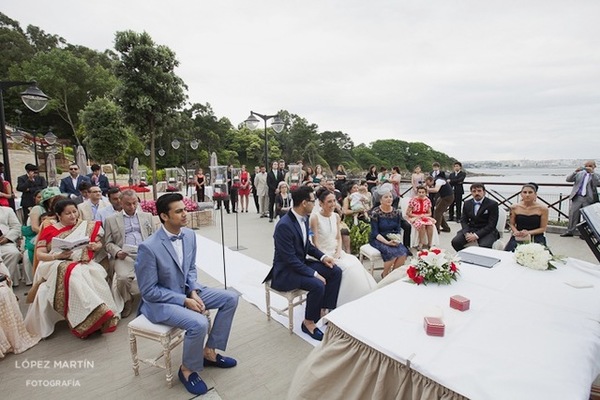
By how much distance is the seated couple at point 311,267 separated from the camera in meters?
2.76

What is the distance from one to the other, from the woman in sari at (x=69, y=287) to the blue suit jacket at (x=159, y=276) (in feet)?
2.92

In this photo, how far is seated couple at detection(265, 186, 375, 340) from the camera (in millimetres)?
2764

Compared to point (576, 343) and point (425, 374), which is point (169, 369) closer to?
point (425, 374)

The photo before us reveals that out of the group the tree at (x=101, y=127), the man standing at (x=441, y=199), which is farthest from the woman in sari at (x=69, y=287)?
the tree at (x=101, y=127)

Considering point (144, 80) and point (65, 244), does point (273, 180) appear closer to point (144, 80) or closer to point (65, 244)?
point (144, 80)

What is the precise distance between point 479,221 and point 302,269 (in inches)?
122

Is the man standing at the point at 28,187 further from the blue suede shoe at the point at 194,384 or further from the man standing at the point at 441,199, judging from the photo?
the man standing at the point at 441,199

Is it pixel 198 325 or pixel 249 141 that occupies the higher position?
pixel 249 141

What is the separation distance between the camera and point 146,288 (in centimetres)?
211

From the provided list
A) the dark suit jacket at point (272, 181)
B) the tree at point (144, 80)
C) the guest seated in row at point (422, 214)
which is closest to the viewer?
the guest seated in row at point (422, 214)

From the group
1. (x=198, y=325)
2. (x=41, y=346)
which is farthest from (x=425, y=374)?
(x=41, y=346)

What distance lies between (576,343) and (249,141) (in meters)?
40.7

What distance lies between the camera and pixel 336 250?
3.41 m

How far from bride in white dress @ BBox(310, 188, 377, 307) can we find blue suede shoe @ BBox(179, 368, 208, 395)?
1.50 metres
